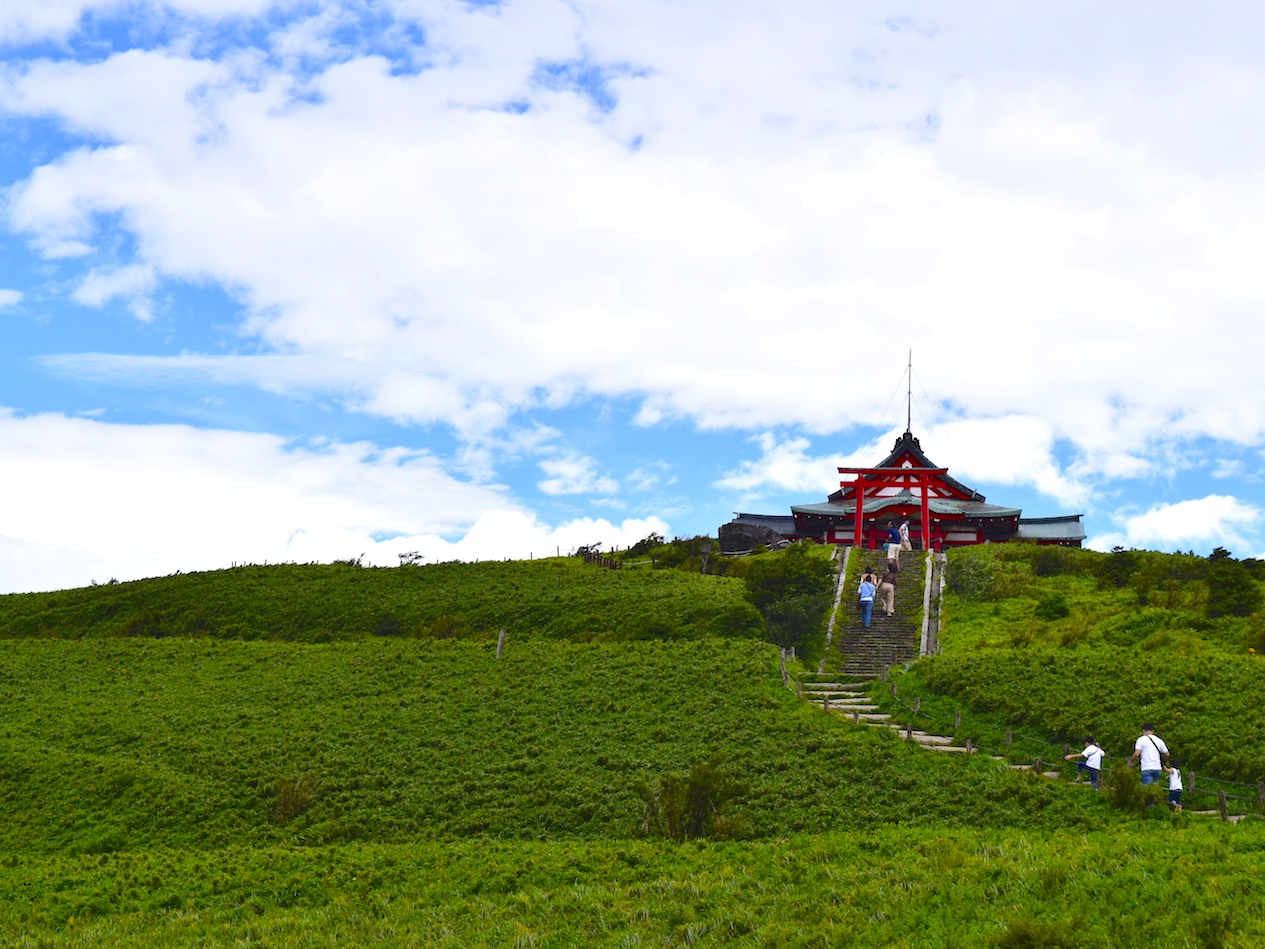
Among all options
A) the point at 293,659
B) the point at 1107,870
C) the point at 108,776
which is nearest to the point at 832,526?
the point at 293,659

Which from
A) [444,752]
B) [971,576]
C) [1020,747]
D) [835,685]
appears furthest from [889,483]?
[444,752]

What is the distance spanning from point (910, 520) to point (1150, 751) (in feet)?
139

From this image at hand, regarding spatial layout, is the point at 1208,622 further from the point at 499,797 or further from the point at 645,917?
the point at 645,917

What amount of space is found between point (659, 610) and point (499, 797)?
18198mm

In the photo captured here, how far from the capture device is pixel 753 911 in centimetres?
1669

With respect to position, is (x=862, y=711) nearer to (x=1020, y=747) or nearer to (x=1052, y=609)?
(x=1020, y=747)

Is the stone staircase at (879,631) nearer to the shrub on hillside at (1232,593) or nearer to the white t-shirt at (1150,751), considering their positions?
the shrub on hillside at (1232,593)

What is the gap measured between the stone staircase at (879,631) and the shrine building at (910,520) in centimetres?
1361

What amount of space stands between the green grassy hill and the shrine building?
1850cm

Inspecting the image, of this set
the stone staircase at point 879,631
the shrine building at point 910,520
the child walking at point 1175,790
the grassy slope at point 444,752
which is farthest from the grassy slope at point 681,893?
the shrine building at point 910,520

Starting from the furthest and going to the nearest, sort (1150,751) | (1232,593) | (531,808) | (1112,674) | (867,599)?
(867,599)
(1232,593)
(1112,674)
(531,808)
(1150,751)

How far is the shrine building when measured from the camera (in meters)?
63.6

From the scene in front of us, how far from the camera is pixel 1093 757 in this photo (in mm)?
23219

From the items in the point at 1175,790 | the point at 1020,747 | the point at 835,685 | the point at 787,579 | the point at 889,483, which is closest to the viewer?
the point at 1175,790
